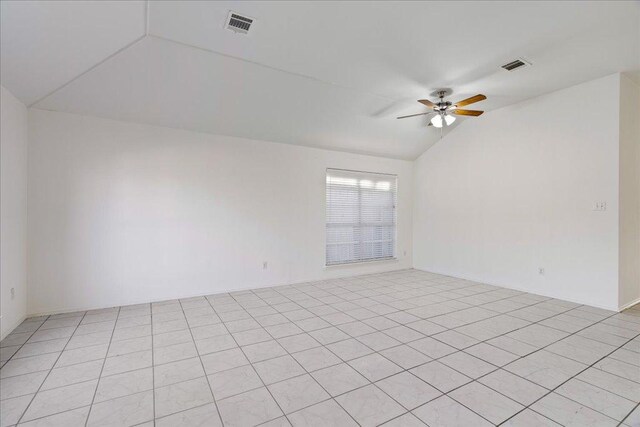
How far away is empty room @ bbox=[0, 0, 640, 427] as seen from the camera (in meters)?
2.10

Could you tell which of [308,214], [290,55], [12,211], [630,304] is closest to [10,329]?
[12,211]

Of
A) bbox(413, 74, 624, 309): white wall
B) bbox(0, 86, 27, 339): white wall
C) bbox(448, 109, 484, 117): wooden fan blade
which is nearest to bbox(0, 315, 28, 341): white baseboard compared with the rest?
bbox(0, 86, 27, 339): white wall

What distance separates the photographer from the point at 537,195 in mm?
4402

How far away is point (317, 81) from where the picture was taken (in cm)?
356

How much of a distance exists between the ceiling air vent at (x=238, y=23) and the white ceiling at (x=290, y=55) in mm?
60

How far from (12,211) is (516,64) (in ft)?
18.5

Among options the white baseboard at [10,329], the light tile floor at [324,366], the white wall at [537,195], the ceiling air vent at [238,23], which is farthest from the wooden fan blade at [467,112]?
the white baseboard at [10,329]

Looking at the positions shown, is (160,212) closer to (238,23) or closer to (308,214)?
(308,214)

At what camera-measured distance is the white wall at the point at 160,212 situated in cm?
347

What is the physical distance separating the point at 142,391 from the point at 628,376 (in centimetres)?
360

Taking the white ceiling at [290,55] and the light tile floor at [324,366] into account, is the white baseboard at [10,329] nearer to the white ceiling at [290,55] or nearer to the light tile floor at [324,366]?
the light tile floor at [324,366]

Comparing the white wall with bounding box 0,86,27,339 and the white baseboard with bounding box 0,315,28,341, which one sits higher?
the white wall with bounding box 0,86,27,339

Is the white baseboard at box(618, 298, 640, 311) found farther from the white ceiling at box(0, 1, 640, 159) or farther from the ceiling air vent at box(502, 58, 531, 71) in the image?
the ceiling air vent at box(502, 58, 531, 71)

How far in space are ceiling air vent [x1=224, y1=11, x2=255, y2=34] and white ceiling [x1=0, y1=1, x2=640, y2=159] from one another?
0.20 ft
